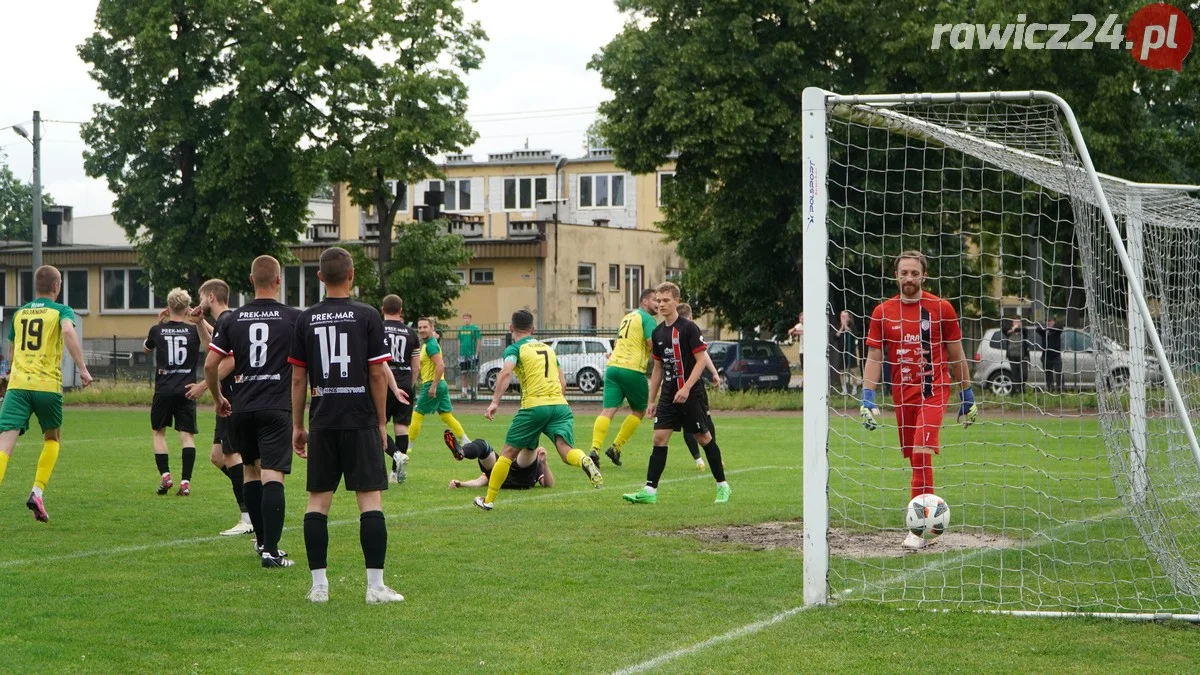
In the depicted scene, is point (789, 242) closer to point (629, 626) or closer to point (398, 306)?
point (398, 306)

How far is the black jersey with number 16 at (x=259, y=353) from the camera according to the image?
370 inches

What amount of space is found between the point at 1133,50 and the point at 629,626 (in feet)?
93.5

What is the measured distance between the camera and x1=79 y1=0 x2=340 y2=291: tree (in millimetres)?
42094

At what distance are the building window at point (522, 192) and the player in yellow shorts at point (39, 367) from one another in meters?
59.6

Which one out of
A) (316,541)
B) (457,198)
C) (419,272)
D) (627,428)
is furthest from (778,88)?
(457,198)

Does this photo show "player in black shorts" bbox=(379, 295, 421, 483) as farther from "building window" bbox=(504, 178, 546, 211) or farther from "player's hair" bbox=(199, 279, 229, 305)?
"building window" bbox=(504, 178, 546, 211)

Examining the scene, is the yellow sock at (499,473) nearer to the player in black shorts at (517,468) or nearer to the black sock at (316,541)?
the player in black shorts at (517,468)

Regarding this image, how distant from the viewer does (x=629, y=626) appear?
7141mm

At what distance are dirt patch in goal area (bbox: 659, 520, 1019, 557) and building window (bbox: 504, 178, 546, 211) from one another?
199ft

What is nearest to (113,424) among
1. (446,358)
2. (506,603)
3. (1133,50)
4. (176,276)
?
(446,358)

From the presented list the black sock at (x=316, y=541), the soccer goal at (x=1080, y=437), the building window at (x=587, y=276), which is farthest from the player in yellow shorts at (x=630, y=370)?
the building window at (x=587, y=276)

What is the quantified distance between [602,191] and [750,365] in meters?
34.2

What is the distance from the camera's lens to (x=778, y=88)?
3531cm

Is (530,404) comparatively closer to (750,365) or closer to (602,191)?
(750,365)
